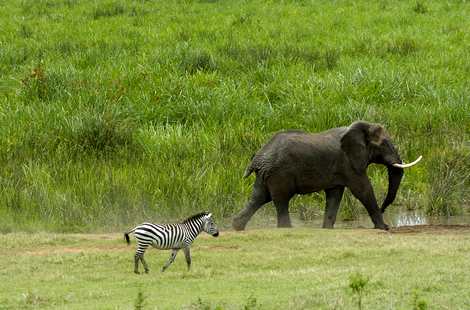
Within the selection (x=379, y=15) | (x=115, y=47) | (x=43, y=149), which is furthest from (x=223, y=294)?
(x=379, y=15)

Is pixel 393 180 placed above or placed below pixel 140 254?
below

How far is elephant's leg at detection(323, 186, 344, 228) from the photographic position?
1343 centimetres

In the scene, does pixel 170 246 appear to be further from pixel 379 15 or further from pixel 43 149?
pixel 379 15

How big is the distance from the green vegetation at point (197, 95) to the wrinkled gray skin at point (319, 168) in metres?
1.21

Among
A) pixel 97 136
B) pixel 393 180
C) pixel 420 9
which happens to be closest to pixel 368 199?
pixel 393 180

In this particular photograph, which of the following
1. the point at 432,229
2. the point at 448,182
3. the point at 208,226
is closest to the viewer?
the point at 208,226

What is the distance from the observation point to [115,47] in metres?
22.0

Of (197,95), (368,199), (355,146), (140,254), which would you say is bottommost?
(197,95)

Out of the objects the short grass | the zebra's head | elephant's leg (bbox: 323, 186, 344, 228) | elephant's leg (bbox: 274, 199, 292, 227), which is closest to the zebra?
the short grass

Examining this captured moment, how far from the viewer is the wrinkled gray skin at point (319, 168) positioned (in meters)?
13.4

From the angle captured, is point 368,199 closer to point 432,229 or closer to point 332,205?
point 332,205

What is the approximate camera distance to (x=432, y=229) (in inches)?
516

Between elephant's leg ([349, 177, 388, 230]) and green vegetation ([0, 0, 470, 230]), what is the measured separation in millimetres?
1508

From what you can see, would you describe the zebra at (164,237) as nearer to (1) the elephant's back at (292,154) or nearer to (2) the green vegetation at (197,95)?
(1) the elephant's back at (292,154)
